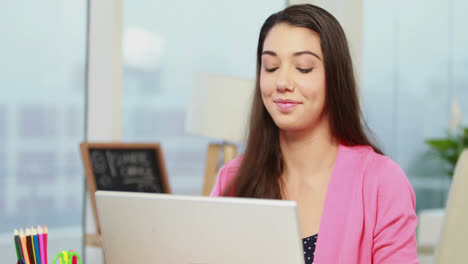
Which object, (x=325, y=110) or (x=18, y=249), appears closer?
(x=18, y=249)

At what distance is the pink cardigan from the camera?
1.42 m

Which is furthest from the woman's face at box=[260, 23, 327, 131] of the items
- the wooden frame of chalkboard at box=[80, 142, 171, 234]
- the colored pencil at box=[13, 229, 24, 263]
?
the wooden frame of chalkboard at box=[80, 142, 171, 234]

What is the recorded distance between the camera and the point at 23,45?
261cm

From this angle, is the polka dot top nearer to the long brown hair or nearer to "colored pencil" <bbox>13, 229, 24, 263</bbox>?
the long brown hair

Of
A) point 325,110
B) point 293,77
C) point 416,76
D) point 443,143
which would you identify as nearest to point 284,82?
point 293,77

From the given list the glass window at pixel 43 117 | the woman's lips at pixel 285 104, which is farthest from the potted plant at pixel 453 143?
the woman's lips at pixel 285 104

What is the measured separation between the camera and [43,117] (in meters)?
2.69

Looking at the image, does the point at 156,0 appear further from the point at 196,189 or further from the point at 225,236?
the point at 225,236

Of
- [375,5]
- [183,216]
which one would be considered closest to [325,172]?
[183,216]

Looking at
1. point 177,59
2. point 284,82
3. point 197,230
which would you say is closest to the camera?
point 197,230

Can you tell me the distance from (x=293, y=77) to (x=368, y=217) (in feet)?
1.17

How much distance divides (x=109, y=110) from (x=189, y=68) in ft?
1.95

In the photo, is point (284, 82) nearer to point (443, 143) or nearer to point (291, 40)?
point (291, 40)

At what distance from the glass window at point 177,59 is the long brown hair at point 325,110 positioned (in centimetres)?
145
